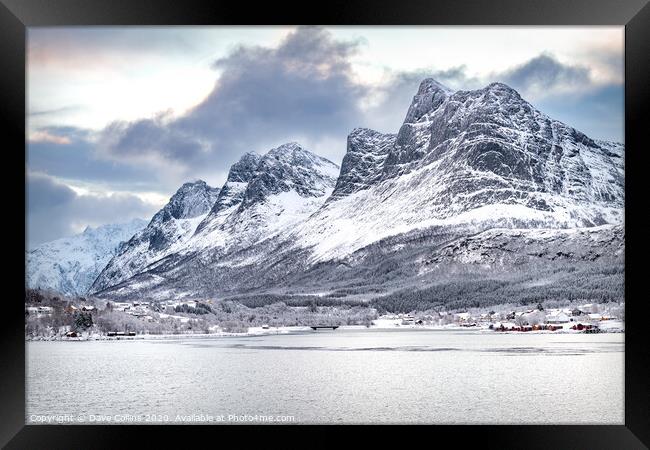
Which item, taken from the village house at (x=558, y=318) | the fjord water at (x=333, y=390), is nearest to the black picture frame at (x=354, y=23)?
the fjord water at (x=333, y=390)

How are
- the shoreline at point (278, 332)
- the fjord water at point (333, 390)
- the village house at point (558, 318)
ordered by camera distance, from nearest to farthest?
the fjord water at point (333, 390), the shoreline at point (278, 332), the village house at point (558, 318)

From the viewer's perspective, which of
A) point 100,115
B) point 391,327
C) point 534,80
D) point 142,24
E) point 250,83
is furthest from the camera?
point 534,80

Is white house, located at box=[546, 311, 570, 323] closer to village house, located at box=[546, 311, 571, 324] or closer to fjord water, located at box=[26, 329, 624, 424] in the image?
village house, located at box=[546, 311, 571, 324]

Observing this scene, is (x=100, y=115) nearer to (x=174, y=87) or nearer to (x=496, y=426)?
(x=174, y=87)

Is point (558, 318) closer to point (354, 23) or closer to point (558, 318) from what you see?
point (558, 318)

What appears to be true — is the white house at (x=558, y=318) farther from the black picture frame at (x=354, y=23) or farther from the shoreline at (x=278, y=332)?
the black picture frame at (x=354, y=23)

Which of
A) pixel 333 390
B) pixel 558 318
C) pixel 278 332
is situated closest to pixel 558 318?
pixel 558 318

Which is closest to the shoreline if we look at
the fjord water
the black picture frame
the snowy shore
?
the snowy shore

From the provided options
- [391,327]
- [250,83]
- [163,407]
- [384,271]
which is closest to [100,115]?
[250,83]
